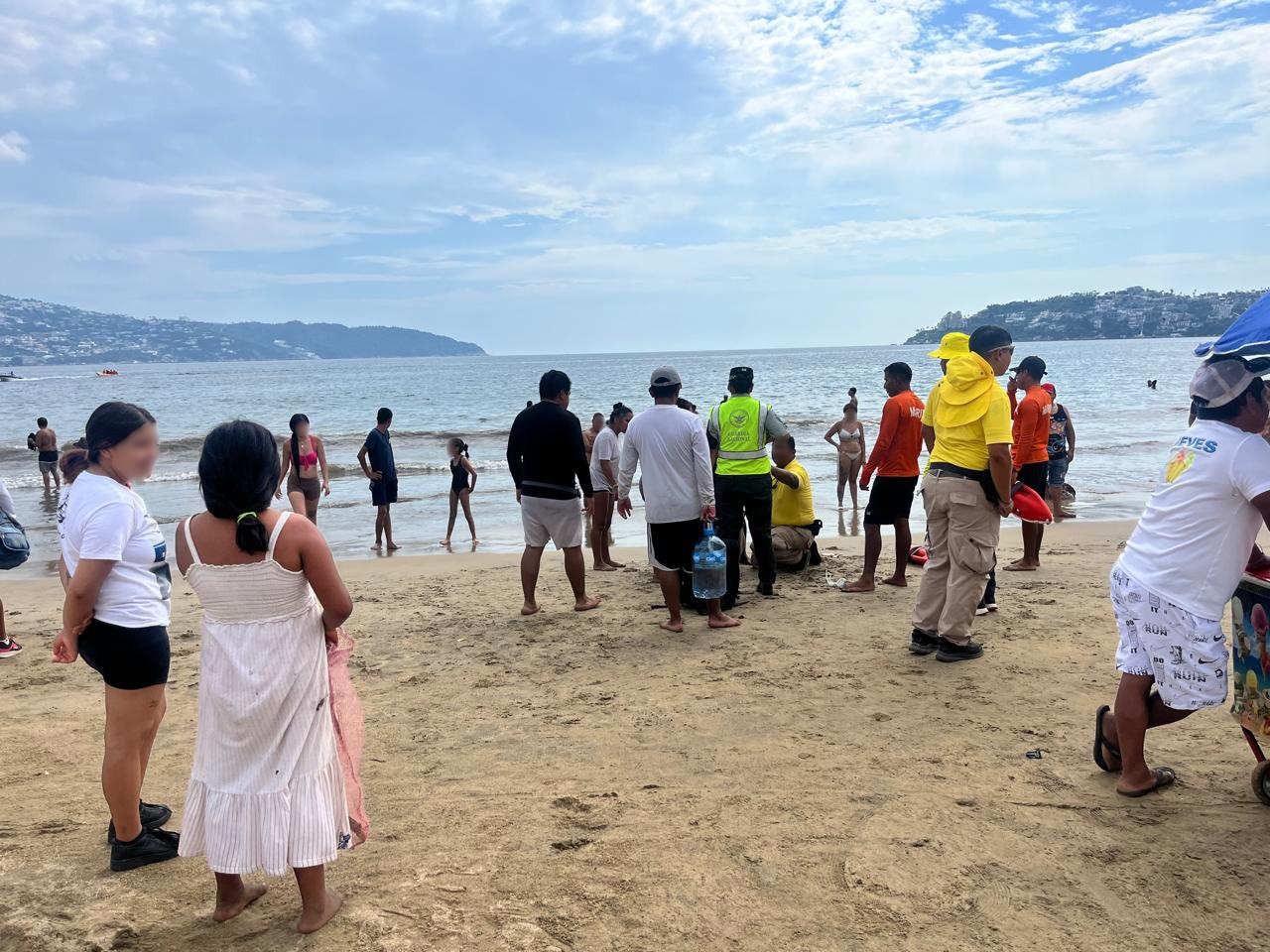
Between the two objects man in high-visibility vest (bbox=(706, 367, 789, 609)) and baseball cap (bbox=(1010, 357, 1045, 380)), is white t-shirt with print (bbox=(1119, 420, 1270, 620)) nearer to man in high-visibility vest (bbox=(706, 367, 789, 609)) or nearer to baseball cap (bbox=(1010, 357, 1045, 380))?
man in high-visibility vest (bbox=(706, 367, 789, 609))

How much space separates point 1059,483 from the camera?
36.0 feet

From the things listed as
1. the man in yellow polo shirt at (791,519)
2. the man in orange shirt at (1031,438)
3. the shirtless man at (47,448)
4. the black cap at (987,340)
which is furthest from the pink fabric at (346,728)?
the shirtless man at (47,448)

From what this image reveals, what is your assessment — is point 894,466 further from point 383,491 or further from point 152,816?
point 383,491

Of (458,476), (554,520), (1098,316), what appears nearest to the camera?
(554,520)

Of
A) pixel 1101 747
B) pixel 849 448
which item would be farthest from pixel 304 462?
pixel 1101 747

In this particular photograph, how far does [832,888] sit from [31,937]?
2.70 m

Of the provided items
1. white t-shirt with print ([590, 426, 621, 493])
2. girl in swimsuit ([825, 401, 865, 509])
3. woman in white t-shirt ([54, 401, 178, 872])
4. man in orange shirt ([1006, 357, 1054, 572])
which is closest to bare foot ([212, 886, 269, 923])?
woman in white t-shirt ([54, 401, 178, 872])

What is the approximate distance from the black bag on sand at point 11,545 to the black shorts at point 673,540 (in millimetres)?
4015

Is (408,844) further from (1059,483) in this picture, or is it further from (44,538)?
(44,538)

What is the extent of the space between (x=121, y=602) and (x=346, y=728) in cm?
102

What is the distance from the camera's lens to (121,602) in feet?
10.1

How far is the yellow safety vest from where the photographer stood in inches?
268

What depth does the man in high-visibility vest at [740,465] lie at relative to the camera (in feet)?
22.4

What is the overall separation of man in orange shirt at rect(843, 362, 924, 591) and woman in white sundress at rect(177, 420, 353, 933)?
531cm
